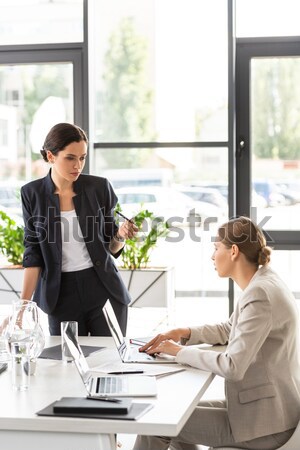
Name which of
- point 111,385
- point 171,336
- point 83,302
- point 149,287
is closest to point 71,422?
point 111,385

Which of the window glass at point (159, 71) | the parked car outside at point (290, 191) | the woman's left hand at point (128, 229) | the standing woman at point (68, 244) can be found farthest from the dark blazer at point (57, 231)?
the parked car outside at point (290, 191)

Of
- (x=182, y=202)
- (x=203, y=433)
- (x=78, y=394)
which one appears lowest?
(x=203, y=433)

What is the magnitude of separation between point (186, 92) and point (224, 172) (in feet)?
2.01

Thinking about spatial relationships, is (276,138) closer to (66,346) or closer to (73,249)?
(73,249)

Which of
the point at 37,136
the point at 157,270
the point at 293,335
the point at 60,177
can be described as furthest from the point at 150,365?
the point at 37,136

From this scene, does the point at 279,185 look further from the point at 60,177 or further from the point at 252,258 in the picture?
the point at 252,258

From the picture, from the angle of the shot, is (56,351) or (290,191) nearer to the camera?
(56,351)

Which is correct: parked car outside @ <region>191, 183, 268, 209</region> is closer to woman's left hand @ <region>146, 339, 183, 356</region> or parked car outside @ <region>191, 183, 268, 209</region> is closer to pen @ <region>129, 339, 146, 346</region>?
pen @ <region>129, 339, 146, 346</region>

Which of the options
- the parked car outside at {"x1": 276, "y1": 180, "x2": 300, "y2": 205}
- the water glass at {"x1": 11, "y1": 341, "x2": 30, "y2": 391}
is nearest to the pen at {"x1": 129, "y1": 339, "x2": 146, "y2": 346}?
the water glass at {"x1": 11, "y1": 341, "x2": 30, "y2": 391}

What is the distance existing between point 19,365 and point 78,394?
0.71ft

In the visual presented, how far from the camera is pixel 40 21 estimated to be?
17.7 ft

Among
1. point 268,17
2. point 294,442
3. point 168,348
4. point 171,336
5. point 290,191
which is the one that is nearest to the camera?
point 294,442

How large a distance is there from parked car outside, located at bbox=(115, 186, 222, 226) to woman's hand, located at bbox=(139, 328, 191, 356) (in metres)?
2.46

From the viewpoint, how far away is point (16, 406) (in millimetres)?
2154
